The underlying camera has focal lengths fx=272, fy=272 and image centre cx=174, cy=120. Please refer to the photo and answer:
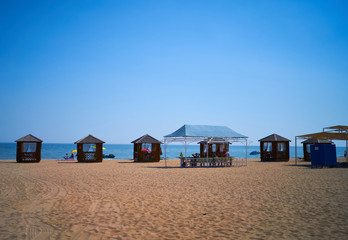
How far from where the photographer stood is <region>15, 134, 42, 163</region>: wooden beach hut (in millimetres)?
23497

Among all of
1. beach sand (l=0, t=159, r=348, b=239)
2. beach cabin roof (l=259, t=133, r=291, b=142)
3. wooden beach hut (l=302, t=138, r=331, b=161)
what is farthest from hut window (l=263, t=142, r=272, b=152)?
beach sand (l=0, t=159, r=348, b=239)

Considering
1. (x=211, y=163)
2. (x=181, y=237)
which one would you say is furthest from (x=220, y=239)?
(x=211, y=163)

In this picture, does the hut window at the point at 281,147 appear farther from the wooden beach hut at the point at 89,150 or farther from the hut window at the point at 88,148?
the hut window at the point at 88,148

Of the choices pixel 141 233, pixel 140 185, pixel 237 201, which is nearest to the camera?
pixel 141 233

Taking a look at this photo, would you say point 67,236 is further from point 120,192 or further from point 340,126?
point 340,126

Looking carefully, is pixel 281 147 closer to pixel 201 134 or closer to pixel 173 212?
pixel 201 134

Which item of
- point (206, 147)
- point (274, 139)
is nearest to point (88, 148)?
point (206, 147)

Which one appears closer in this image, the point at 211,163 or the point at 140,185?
the point at 140,185

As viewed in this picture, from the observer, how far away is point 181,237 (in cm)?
438

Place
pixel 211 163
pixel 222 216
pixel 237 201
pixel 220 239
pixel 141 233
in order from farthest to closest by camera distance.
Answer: pixel 211 163 → pixel 237 201 → pixel 222 216 → pixel 141 233 → pixel 220 239

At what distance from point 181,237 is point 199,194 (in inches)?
148

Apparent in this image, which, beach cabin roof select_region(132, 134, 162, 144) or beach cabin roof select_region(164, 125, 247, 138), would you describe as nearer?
beach cabin roof select_region(164, 125, 247, 138)

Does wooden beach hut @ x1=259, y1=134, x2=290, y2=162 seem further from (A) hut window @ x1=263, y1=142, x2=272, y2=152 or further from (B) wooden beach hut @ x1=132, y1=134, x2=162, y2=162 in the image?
(B) wooden beach hut @ x1=132, y1=134, x2=162, y2=162

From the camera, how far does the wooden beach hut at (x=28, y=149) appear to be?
23.5 meters
